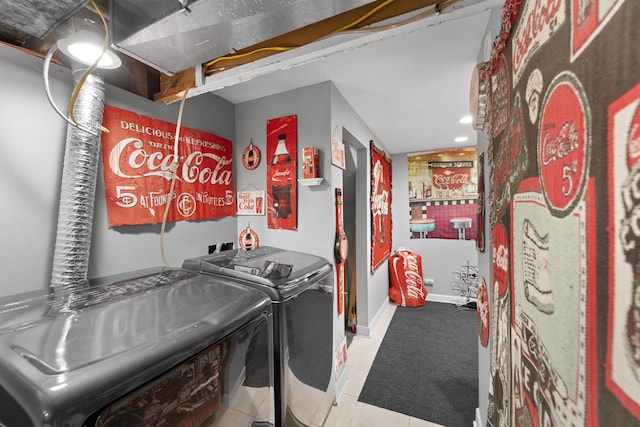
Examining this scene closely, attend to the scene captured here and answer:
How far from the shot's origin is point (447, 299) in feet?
13.1

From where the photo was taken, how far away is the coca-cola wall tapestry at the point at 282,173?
1957 mm

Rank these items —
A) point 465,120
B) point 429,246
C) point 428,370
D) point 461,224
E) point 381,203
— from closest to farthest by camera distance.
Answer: point 428,370 → point 465,120 → point 381,203 → point 461,224 → point 429,246

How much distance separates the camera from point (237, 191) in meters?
2.24

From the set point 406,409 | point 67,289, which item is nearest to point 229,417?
point 67,289

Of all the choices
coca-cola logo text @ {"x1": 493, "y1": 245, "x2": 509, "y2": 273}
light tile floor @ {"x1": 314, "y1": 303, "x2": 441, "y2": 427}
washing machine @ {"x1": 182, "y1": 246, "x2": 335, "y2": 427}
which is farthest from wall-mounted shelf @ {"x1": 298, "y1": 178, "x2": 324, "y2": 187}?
light tile floor @ {"x1": 314, "y1": 303, "x2": 441, "y2": 427}

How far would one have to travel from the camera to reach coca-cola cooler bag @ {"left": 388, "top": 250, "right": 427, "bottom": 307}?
12.4 feet

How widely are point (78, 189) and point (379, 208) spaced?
2989mm

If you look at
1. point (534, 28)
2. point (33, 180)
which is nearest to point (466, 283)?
point (534, 28)

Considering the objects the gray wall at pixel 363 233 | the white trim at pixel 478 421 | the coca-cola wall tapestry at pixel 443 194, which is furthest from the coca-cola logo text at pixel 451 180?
the white trim at pixel 478 421

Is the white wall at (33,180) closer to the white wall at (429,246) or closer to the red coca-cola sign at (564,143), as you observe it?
the red coca-cola sign at (564,143)

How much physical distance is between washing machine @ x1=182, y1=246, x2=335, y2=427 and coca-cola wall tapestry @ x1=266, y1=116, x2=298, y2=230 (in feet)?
1.85

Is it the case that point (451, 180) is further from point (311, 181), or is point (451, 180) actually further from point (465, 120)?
point (311, 181)

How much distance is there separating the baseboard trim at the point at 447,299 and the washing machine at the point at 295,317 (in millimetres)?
3273

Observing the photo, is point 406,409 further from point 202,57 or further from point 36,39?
point 36,39
